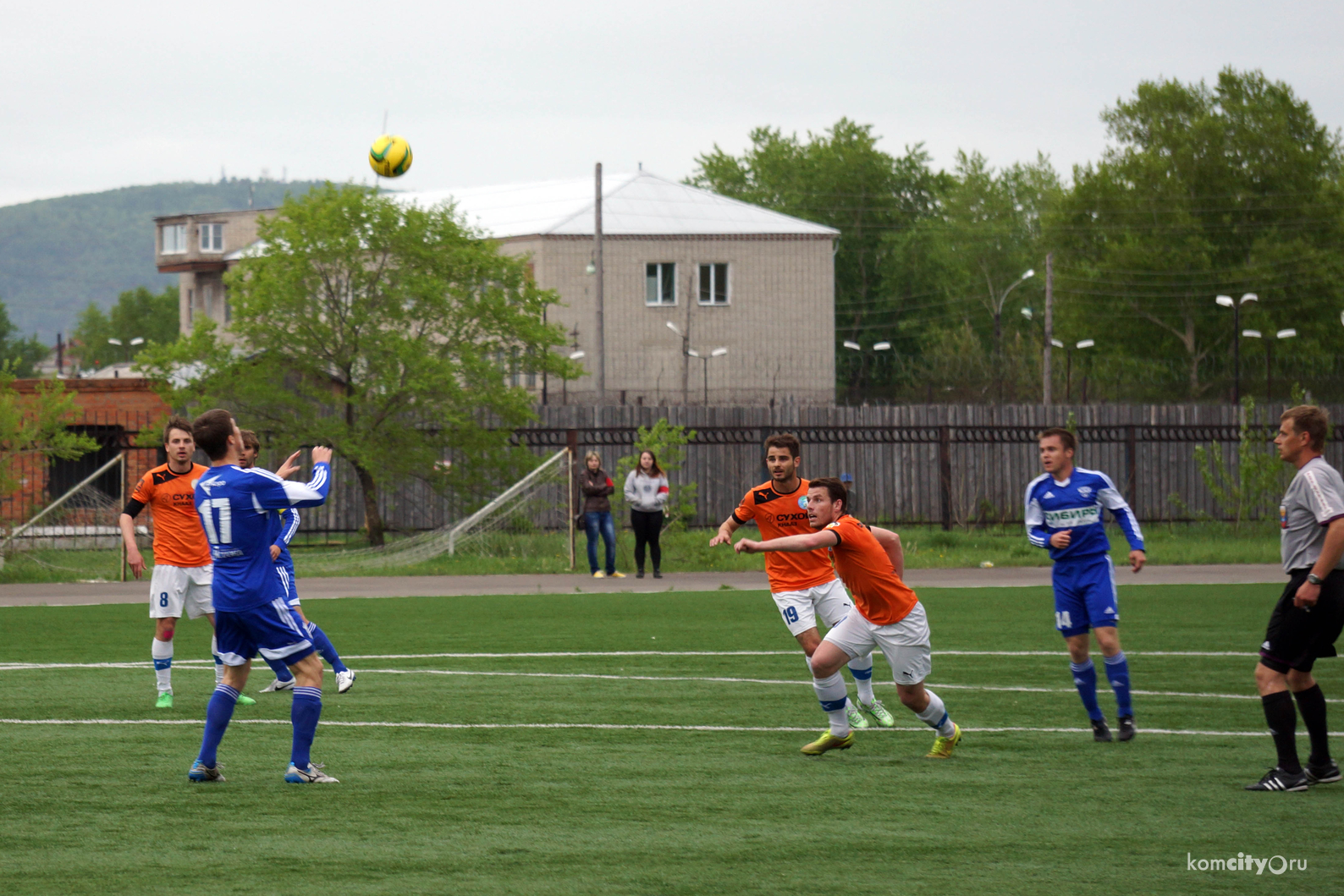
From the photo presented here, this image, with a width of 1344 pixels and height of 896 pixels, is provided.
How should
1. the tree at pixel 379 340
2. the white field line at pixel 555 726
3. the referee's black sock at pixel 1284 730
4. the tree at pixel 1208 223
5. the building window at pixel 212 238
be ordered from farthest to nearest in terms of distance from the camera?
the building window at pixel 212 238, the tree at pixel 1208 223, the tree at pixel 379 340, the white field line at pixel 555 726, the referee's black sock at pixel 1284 730

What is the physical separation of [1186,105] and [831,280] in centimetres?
2461

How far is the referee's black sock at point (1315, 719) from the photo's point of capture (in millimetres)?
7430

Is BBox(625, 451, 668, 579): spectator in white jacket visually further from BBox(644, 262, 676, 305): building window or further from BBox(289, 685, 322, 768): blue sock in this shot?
BBox(644, 262, 676, 305): building window

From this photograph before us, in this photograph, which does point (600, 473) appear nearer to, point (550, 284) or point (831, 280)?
point (550, 284)

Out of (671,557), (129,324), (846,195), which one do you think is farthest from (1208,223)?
(129,324)

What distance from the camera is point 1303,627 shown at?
7.23 metres

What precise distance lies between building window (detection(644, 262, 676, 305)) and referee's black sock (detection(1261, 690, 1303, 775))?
41.4 m

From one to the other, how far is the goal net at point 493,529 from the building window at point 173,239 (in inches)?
2059

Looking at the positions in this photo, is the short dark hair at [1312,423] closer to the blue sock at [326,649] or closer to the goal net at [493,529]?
the blue sock at [326,649]

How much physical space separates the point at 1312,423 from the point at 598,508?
596 inches

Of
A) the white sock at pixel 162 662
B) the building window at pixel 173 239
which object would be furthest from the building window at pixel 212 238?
the white sock at pixel 162 662

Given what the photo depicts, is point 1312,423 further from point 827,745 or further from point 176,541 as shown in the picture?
point 176,541

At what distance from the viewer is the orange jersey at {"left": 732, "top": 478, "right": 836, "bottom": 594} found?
10.1 metres

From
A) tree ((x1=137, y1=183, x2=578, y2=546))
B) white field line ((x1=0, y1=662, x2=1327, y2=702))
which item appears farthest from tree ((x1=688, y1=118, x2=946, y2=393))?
white field line ((x1=0, y1=662, x2=1327, y2=702))
